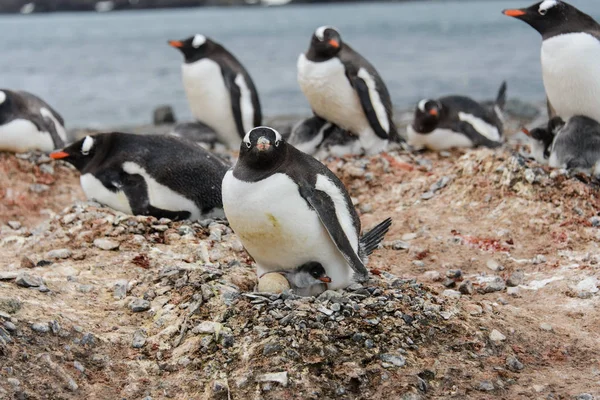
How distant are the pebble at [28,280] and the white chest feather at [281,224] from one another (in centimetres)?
118

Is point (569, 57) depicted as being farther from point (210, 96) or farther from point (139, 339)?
point (210, 96)

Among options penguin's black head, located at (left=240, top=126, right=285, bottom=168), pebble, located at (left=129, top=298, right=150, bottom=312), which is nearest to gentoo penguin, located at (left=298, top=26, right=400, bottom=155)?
penguin's black head, located at (left=240, top=126, right=285, bottom=168)

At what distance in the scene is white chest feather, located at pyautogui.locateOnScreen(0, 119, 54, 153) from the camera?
859cm

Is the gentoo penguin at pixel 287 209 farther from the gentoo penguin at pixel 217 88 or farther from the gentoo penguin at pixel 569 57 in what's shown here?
the gentoo penguin at pixel 217 88

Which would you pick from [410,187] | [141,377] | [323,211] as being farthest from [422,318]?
[410,187]

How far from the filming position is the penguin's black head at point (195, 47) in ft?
33.7

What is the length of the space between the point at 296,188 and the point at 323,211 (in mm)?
192

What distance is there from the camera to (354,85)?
28.3 feet

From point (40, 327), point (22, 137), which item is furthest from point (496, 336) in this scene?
point (22, 137)

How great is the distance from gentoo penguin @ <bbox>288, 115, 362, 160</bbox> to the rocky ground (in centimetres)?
220

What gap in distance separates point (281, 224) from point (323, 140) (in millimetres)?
4601

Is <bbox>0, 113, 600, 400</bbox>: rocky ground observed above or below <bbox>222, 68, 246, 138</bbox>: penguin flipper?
above

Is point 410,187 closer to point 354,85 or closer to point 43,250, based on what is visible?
point 354,85

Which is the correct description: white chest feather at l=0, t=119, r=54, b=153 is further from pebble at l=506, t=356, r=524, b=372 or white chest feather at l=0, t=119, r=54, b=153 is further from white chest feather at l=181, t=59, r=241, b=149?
pebble at l=506, t=356, r=524, b=372
